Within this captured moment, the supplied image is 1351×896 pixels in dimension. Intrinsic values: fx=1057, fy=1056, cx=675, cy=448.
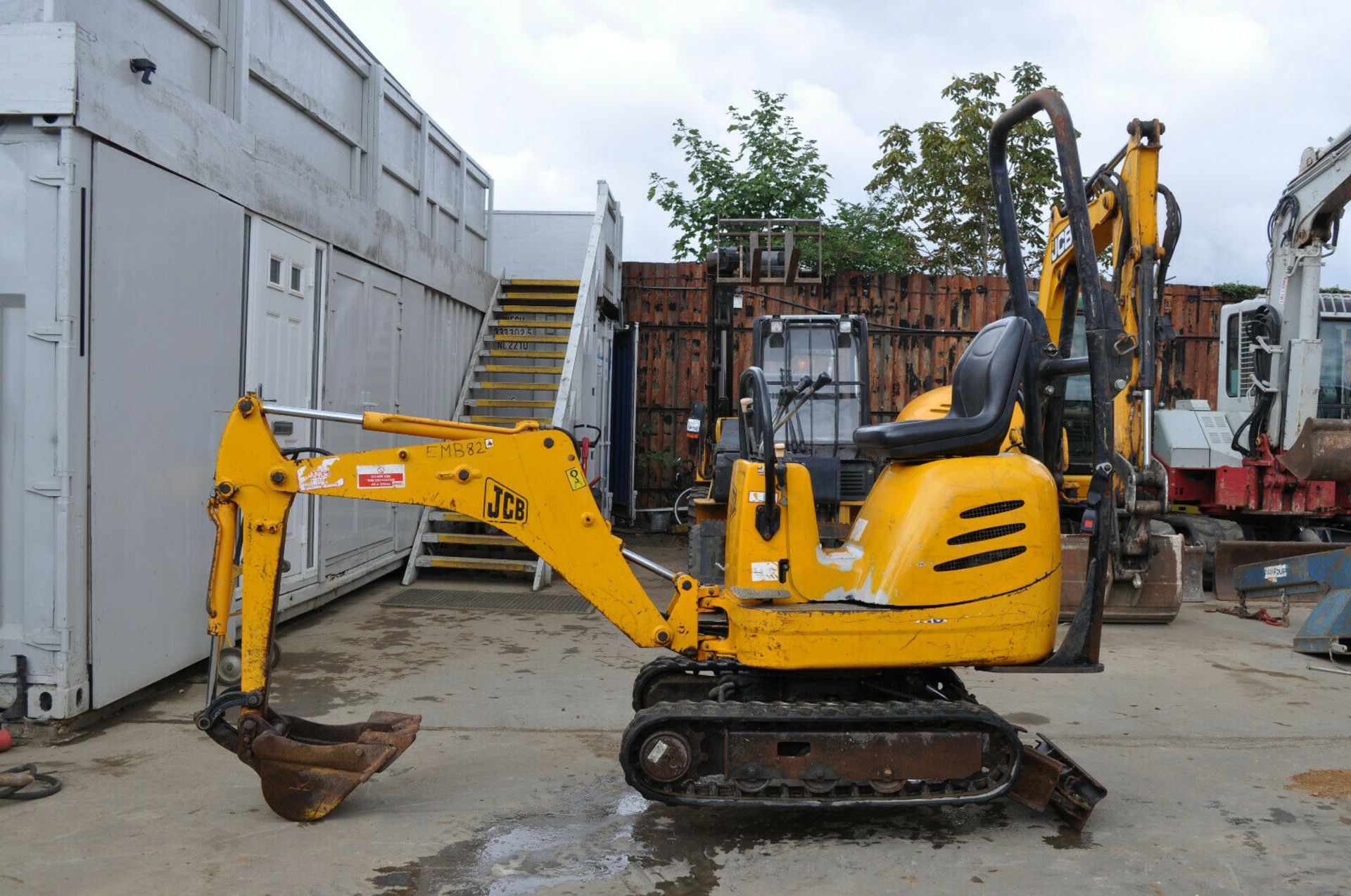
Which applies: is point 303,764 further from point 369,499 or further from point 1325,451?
point 1325,451

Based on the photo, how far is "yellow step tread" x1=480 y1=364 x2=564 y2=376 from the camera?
480 inches

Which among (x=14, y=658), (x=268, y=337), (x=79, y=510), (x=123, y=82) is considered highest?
(x=123, y=82)

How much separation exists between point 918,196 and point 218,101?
12219 millimetres

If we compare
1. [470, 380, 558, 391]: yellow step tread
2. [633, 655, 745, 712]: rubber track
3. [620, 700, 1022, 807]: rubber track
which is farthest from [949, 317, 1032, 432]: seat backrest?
[470, 380, 558, 391]: yellow step tread

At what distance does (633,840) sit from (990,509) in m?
1.90

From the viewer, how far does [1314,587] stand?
8695 millimetres

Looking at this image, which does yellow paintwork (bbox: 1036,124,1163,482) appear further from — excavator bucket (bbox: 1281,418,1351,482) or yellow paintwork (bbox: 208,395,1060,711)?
yellow paintwork (bbox: 208,395,1060,711)

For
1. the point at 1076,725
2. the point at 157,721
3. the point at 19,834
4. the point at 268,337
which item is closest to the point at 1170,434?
the point at 1076,725

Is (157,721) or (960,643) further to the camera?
(157,721)

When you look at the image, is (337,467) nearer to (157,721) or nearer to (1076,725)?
(157,721)

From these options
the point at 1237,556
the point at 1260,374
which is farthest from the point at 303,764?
the point at 1260,374

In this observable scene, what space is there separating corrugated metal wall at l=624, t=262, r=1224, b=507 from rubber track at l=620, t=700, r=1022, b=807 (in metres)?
10.8

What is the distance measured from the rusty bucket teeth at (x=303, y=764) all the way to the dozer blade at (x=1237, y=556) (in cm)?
872

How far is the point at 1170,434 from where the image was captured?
11352 millimetres
